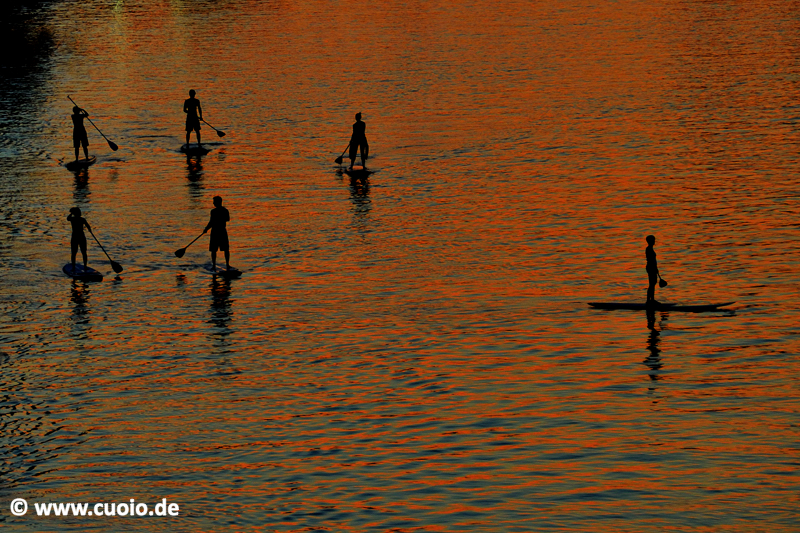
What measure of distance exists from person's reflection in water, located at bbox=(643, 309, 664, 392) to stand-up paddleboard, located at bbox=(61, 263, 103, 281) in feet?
47.2

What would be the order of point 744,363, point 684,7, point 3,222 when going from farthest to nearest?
point 684,7
point 3,222
point 744,363

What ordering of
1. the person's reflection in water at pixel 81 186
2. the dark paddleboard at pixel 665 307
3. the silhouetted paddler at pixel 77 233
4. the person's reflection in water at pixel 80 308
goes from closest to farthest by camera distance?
the person's reflection in water at pixel 80 308, the dark paddleboard at pixel 665 307, the silhouetted paddler at pixel 77 233, the person's reflection in water at pixel 81 186

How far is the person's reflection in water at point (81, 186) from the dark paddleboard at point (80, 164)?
0.20 m

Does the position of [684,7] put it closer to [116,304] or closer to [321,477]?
[116,304]

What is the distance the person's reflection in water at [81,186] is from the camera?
139 feet

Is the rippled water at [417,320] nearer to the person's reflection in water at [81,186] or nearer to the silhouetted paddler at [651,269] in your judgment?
the person's reflection in water at [81,186]

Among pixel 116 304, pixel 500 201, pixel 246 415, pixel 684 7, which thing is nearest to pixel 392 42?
pixel 684 7

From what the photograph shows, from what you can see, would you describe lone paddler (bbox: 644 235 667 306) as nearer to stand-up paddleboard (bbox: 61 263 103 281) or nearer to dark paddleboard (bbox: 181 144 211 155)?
stand-up paddleboard (bbox: 61 263 103 281)

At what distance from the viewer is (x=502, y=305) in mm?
29281

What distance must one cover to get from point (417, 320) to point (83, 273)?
960 cm

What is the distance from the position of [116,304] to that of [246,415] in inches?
327

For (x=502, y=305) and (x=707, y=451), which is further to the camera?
(x=502, y=305)

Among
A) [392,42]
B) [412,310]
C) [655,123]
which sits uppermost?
[392,42]

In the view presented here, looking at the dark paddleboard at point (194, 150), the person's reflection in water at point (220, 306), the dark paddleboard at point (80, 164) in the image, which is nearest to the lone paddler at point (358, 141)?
the dark paddleboard at point (194, 150)
